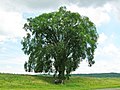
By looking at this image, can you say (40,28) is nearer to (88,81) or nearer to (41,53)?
(41,53)

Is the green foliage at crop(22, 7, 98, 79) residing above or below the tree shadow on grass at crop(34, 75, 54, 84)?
above

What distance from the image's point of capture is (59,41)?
72.7 meters

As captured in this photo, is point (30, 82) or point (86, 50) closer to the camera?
point (30, 82)

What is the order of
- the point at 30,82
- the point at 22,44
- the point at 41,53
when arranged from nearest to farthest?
the point at 30,82, the point at 41,53, the point at 22,44

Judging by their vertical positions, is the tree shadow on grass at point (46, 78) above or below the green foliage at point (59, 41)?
below

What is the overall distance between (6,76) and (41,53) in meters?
7.95

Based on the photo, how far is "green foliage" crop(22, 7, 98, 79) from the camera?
71.8 metres

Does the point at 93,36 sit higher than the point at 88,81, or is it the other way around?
the point at 93,36

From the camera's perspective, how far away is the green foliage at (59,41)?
71.8m

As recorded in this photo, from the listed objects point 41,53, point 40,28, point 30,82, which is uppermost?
point 40,28

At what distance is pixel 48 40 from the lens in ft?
243

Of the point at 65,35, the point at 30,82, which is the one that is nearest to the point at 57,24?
the point at 65,35

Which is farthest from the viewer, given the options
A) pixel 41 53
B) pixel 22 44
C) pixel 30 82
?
pixel 22 44

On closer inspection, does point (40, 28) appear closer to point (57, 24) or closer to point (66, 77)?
point (57, 24)
